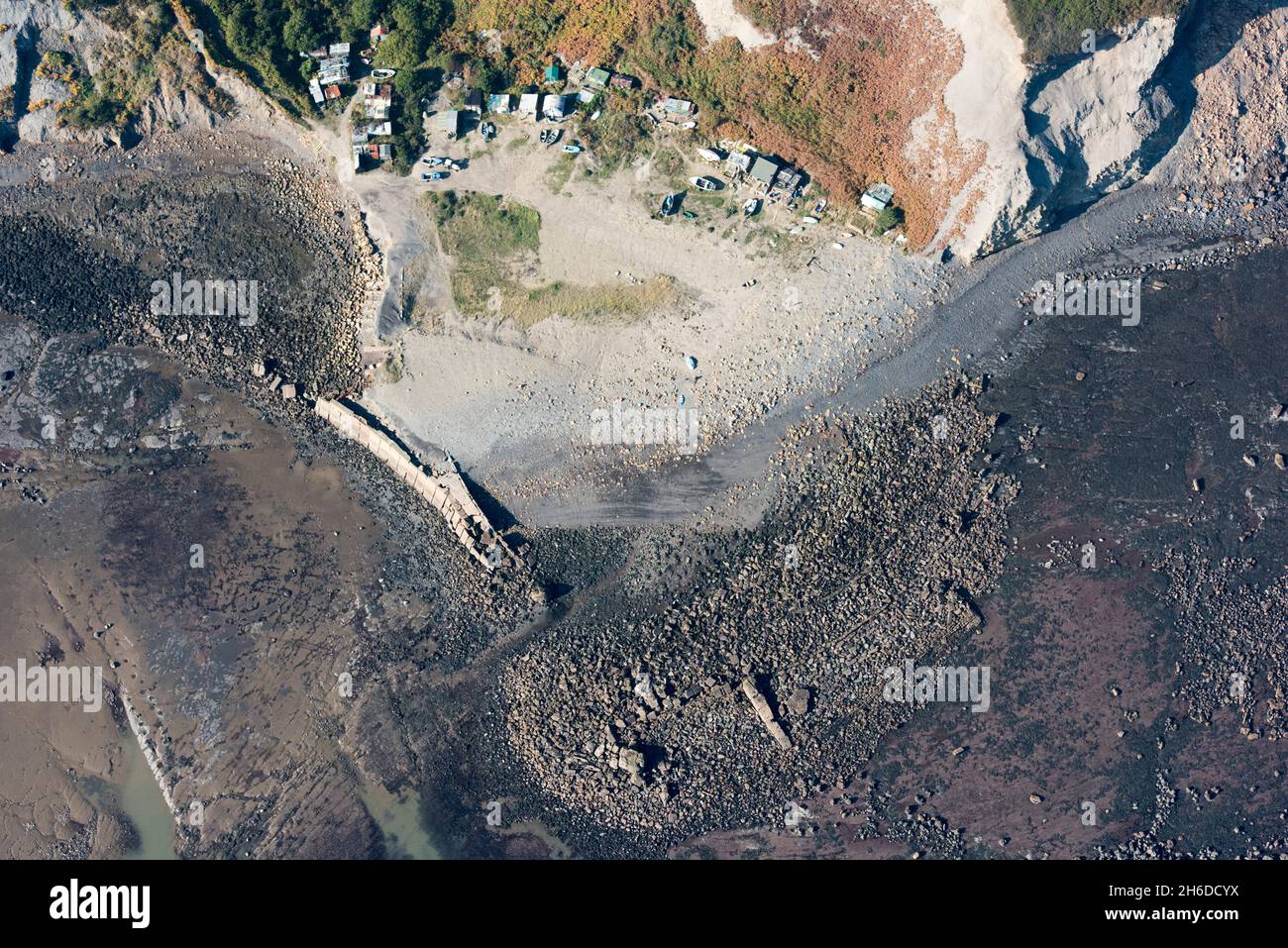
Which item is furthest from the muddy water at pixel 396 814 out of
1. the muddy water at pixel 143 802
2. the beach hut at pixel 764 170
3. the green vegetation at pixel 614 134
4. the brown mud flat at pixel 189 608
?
the beach hut at pixel 764 170

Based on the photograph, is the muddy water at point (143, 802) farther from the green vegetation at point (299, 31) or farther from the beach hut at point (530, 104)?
the beach hut at point (530, 104)

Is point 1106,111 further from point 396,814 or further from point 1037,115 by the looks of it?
point 396,814

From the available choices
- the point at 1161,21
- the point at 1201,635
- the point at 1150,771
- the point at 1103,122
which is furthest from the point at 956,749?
the point at 1161,21

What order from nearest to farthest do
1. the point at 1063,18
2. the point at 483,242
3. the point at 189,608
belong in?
the point at 1063,18, the point at 483,242, the point at 189,608

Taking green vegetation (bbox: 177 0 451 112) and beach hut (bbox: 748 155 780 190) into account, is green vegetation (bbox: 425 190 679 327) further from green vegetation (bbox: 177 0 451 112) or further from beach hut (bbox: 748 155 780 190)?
beach hut (bbox: 748 155 780 190)

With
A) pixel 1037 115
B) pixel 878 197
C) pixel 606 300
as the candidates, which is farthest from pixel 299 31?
pixel 1037 115

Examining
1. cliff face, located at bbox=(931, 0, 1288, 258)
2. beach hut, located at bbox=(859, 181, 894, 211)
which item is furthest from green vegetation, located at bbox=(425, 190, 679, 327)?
cliff face, located at bbox=(931, 0, 1288, 258)
